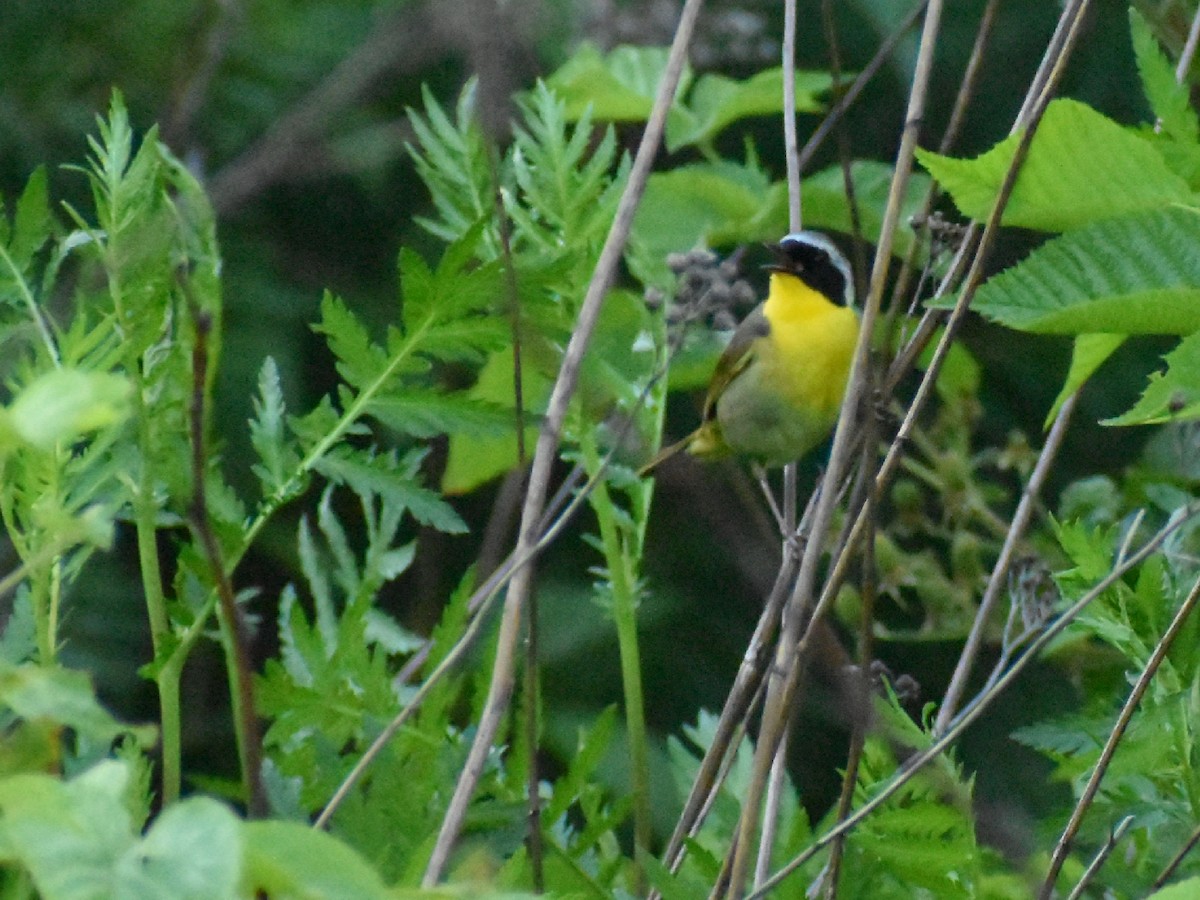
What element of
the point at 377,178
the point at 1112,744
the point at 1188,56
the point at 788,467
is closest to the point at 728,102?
the point at 788,467

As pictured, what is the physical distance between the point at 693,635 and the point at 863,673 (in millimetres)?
2146

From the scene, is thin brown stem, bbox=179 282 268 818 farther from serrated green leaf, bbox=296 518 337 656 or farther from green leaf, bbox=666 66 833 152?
green leaf, bbox=666 66 833 152

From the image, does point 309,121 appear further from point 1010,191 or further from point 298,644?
point 1010,191

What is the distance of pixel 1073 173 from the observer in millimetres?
994

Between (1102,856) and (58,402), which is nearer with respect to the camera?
(58,402)

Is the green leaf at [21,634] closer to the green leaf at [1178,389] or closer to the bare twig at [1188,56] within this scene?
the green leaf at [1178,389]

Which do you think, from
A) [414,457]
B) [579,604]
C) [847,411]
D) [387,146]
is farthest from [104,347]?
[387,146]

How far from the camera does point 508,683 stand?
0.97 meters

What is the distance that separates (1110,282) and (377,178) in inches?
102

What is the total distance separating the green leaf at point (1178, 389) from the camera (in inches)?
34.9

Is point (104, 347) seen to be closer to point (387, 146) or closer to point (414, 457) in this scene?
point (414, 457)

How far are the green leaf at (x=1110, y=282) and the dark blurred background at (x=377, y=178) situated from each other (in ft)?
4.28

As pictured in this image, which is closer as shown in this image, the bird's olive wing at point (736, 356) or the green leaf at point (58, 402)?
the green leaf at point (58, 402)

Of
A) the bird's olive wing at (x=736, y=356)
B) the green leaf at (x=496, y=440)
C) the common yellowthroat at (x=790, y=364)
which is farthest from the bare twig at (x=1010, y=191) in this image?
the bird's olive wing at (x=736, y=356)
